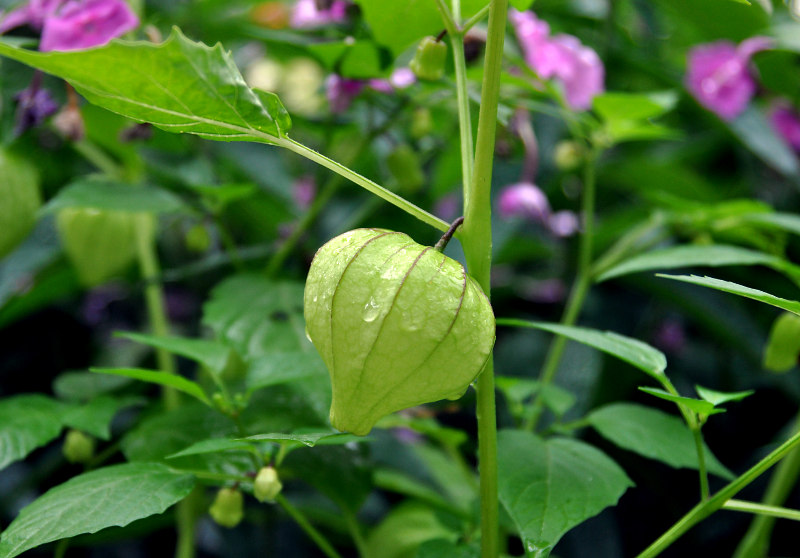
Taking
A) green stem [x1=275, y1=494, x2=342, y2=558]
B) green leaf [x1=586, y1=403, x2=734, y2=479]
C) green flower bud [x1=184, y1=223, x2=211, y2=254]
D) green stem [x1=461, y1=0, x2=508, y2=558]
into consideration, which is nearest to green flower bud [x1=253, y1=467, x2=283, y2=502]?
green stem [x1=275, y1=494, x2=342, y2=558]

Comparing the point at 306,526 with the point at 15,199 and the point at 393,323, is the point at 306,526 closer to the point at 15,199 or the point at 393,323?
the point at 393,323

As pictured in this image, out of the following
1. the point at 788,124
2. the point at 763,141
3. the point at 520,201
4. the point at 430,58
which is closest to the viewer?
the point at 430,58

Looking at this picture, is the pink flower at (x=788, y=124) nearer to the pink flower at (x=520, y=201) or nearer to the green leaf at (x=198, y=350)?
the pink flower at (x=520, y=201)

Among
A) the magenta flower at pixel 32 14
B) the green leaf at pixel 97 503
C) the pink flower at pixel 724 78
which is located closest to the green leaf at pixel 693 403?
the green leaf at pixel 97 503

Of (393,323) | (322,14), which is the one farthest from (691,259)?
(322,14)

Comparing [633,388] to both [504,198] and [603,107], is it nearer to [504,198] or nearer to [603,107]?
[504,198]

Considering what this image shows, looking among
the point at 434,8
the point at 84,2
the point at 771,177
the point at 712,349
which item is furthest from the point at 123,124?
the point at 771,177
